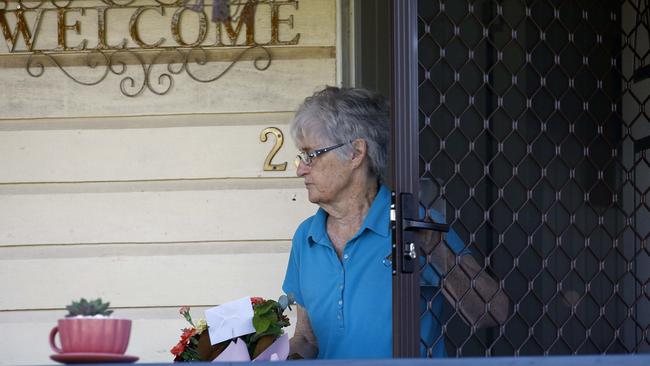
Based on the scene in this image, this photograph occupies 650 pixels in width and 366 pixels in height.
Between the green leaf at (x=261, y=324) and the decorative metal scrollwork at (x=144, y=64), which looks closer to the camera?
the green leaf at (x=261, y=324)

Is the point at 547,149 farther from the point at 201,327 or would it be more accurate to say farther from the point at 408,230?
the point at 201,327

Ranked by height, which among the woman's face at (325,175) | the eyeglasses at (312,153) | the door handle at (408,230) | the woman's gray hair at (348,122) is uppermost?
the woman's gray hair at (348,122)

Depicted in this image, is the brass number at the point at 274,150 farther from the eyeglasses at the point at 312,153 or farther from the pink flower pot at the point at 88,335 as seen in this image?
the pink flower pot at the point at 88,335

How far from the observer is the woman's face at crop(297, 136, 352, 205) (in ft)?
13.2

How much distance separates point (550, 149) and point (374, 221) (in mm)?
1083

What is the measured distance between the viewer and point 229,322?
142 inches

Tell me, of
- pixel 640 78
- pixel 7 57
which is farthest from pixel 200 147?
pixel 640 78

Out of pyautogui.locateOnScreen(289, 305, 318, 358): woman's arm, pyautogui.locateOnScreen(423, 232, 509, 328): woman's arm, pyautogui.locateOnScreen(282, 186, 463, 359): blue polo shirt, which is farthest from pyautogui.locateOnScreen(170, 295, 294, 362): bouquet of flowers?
pyautogui.locateOnScreen(423, 232, 509, 328): woman's arm

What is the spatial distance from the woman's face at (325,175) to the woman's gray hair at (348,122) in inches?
1.1

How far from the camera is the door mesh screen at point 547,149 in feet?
14.4

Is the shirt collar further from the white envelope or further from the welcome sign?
the welcome sign

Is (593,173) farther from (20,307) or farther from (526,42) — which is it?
(20,307)

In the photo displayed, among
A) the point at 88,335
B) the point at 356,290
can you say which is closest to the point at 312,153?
the point at 356,290

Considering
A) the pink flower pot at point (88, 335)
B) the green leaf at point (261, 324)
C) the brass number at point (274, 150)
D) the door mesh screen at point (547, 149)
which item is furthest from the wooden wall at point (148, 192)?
the pink flower pot at point (88, 335)
